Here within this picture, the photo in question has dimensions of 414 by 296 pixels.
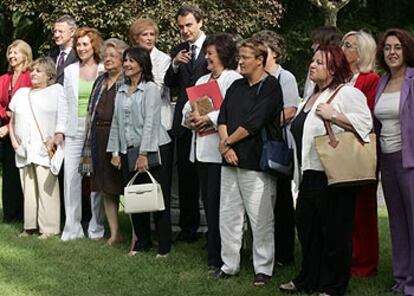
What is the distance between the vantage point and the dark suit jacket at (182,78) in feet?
25.1

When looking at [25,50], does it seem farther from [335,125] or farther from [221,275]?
[335,125]

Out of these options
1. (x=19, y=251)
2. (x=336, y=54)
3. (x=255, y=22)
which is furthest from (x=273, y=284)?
(x=255, y=22)

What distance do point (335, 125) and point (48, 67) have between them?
12.6ft

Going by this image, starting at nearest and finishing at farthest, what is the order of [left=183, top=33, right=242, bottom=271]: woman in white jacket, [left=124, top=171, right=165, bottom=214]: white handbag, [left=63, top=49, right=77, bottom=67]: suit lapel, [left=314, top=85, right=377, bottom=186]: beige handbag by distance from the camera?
[left=314, top=85, right=377, bottom=186]: beige handbag → [left=183, top=33, right=242, bottom=271]: woman in white jacket → [left=124, top=171, right=165, bottom=214]: white handbag → [left=63, top=49, right=77, bottom=67]: suit lapel

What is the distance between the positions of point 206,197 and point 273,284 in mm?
1016

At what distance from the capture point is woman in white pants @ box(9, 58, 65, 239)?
8.51 m

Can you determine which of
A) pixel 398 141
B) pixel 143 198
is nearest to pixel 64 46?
pixel 143 198

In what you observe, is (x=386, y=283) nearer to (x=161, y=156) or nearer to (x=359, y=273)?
(x=359, y=273)

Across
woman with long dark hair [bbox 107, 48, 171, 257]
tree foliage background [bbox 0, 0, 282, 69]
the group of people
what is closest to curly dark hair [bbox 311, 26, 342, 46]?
the group of people

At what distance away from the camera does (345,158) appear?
5641 mm

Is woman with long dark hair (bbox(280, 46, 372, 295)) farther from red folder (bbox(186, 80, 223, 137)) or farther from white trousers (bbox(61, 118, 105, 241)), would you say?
white trousers (bbox(61, 118, 105, 241))

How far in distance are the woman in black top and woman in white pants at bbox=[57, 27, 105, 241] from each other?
7.12ft

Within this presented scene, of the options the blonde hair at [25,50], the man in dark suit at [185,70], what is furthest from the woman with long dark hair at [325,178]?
the blonde hair at [25,50]

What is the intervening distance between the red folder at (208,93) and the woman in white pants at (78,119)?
1.61m
